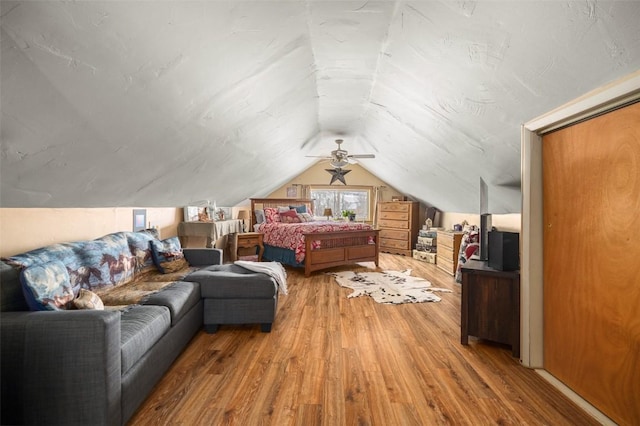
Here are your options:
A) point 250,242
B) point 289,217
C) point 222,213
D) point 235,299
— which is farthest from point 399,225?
point 235,299

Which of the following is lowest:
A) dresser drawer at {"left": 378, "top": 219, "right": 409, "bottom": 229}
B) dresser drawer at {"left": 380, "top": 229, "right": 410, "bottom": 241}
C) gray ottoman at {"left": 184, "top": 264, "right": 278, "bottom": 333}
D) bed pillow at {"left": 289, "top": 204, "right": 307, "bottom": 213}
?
gray ottoman at {"left": 184, "top": 264, "right": 278, "bottom": 333}

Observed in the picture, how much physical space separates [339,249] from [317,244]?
0.45 meters

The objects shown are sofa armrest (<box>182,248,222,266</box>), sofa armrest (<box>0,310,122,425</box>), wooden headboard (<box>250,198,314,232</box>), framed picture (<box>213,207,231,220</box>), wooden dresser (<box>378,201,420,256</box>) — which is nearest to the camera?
sofa armrest (<box>0,310,122,425</box>)

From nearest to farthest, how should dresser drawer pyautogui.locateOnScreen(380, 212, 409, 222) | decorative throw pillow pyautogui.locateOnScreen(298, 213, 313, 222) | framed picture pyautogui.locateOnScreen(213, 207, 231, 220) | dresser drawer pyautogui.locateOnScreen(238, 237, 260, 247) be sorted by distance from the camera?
dresser drawer pyautogui.locateOnScreen(238, 237, 260, 247) → framed picture pyautogui.locateOnScreen(213, 207, 231, 220) → decorative throw pillow pyautogui.locateOnScreen(298, 213, 313, 222) → dresser drawer pyautogui.locateOnScreen(380, 212, 409, 222)

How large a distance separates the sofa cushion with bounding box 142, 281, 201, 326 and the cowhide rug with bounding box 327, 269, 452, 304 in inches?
→ 78.0

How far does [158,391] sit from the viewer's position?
1890 millimetres

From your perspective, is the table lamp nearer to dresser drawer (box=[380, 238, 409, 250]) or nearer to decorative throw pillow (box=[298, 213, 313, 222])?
decorative throw pillow (box=[298, 213, 313, 222])

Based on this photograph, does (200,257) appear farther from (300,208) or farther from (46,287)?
(300,208)

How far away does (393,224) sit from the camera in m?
7.60

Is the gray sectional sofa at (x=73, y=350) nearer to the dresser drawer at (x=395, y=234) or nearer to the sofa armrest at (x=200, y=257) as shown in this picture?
the sofa armrest at (x=200, y=257)

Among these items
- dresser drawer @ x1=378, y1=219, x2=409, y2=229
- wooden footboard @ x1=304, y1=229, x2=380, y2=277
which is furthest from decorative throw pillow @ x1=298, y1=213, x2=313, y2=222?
dresser drawer @ x1=378, y1=219, x2=409, y2=229

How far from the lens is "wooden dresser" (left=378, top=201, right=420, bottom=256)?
7289 millimetres

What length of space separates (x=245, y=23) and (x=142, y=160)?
1523mm

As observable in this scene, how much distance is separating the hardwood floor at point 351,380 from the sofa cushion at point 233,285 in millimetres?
352
